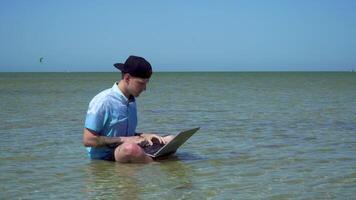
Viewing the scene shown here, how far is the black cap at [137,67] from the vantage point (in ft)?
21.3

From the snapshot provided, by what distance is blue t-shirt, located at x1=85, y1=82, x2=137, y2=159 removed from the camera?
6.49 metres

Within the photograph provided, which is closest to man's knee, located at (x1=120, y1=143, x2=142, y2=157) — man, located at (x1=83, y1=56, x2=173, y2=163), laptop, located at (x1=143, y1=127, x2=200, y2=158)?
man, located at (x1=83, y1=56, x2=173, y2=163)

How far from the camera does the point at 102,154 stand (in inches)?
276

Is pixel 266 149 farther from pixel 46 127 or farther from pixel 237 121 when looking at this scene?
pixel 46 127

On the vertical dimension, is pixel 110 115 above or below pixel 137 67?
below

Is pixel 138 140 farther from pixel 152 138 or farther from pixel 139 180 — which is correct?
pixel 139 180

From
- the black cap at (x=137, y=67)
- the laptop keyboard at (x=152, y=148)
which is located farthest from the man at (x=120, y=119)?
→ the laptop keyboard at (x=152, y=148)

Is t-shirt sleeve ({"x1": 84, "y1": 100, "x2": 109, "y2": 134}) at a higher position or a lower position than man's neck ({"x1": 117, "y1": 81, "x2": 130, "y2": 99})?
lower

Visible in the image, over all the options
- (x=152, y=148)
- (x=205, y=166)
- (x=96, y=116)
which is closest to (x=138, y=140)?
(x=152, y=148)

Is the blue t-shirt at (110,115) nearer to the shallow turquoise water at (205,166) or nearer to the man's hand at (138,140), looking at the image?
the man's hand at (138,140)

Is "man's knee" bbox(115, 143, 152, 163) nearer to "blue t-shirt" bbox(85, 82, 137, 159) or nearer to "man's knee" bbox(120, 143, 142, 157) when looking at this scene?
"man's knee" bbox(120, 143, 142, 157)

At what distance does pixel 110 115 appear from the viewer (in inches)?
261

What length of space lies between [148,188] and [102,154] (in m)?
1.55

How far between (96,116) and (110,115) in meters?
0.22
